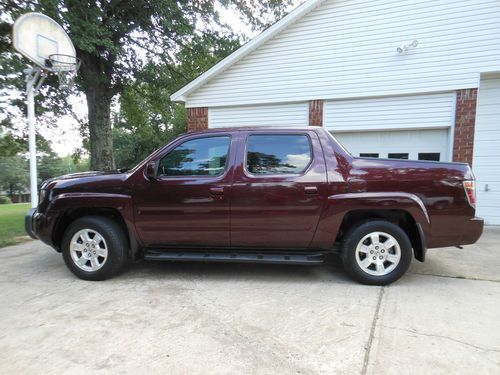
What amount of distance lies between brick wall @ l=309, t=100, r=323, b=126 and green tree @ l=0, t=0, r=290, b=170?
5266 millimetres

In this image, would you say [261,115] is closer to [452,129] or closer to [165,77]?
[452,129]

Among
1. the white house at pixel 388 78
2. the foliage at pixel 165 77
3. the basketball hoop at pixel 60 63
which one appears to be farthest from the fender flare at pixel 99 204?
the foliage at pixel 165 77

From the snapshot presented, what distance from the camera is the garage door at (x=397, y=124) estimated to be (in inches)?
280

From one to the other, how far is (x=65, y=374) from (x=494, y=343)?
3.26 meters

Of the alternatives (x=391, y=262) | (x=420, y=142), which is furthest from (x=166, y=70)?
(x=391, y=262)

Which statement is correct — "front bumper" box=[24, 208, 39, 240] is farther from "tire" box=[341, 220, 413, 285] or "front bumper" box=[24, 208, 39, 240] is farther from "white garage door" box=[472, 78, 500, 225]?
"white garage door" box=[472, 78, 500, 225]

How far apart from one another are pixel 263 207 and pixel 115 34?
8.91m

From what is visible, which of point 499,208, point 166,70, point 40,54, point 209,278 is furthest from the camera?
point 166,70

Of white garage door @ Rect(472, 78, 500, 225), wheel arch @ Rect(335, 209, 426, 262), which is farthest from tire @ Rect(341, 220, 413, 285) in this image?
white garage door @ Rect(472, 78, 500, 225)

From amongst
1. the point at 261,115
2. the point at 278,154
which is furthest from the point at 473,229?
the point at 261,115

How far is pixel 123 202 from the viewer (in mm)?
3865

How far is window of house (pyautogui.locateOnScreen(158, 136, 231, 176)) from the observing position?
12.7 ft

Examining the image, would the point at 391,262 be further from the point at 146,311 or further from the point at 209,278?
the point at 146,311

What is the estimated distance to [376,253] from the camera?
12.0 ft
